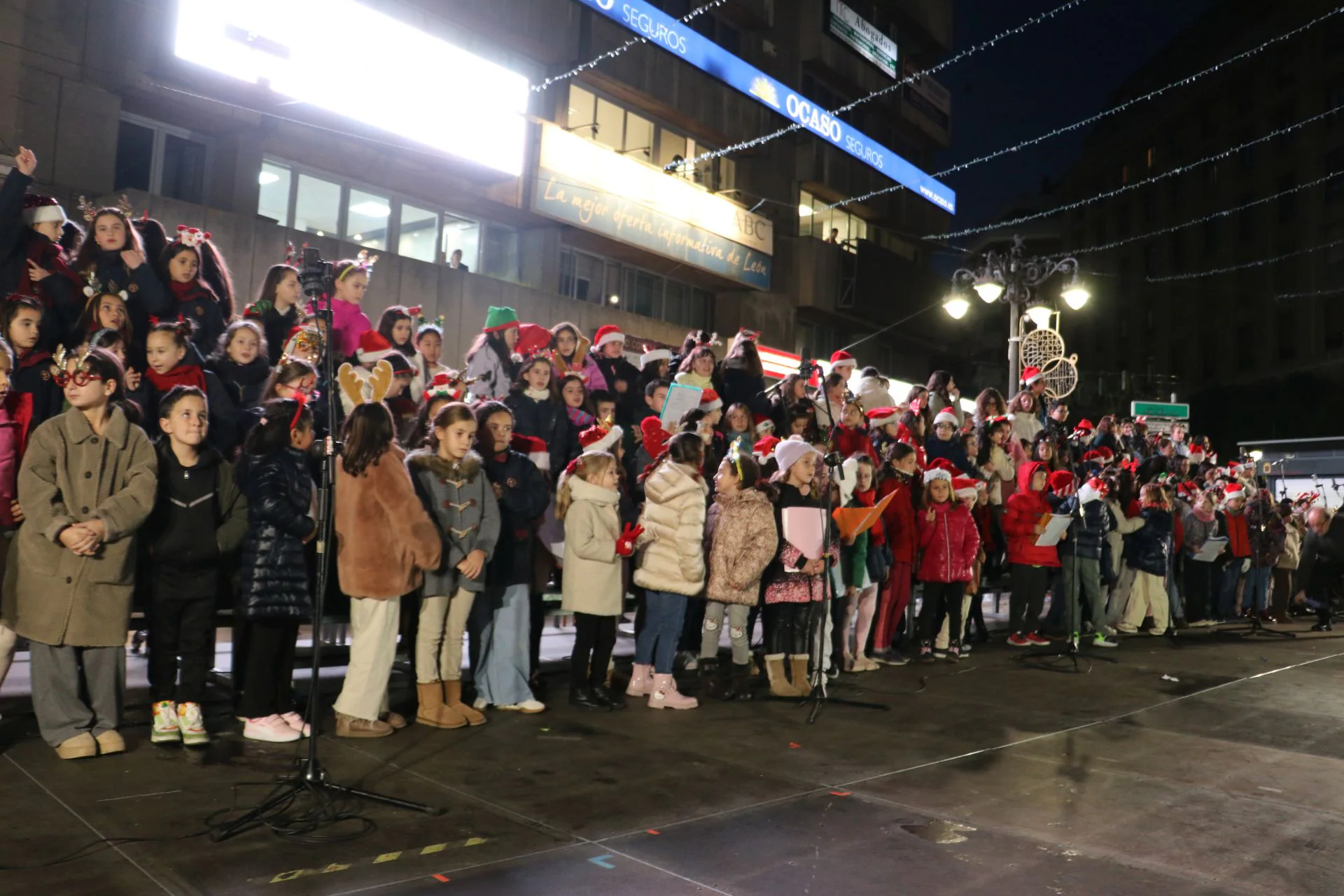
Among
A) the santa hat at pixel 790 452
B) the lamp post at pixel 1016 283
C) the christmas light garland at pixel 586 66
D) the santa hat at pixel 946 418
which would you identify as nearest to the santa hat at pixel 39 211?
the santa hat at pixel 790 452

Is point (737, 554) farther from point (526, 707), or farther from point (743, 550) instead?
point (526, 707)

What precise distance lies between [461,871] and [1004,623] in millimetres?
11167

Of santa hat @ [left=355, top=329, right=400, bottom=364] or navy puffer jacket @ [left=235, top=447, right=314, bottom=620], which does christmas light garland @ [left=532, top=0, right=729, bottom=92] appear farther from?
navy puffer jacket @ [left=235, top=447, right=314, bottom=620]

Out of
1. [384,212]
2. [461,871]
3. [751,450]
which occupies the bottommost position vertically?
[461,871]

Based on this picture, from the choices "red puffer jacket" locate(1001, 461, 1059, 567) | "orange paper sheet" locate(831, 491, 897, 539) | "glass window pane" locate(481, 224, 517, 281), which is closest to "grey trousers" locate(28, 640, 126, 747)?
"orange paper sheet" locate(831, 491, 897, 539)

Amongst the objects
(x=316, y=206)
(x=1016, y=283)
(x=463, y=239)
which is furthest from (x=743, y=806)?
(x=463, y=239)

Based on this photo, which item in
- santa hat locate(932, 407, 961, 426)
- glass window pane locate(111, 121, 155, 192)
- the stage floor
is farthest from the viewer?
glass window pane locate(111, 121, 155, 192)

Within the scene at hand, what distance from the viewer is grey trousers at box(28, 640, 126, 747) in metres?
5.59

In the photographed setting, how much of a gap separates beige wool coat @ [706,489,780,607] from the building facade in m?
10.8

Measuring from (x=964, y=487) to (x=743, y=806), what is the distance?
614 cm

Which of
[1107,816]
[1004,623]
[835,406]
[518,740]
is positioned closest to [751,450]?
[835,406]

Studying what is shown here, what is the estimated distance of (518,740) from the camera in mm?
6434

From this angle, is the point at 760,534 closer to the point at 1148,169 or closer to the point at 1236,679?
the point at 1236,679

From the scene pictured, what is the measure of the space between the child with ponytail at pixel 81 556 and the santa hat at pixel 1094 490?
377 inches
